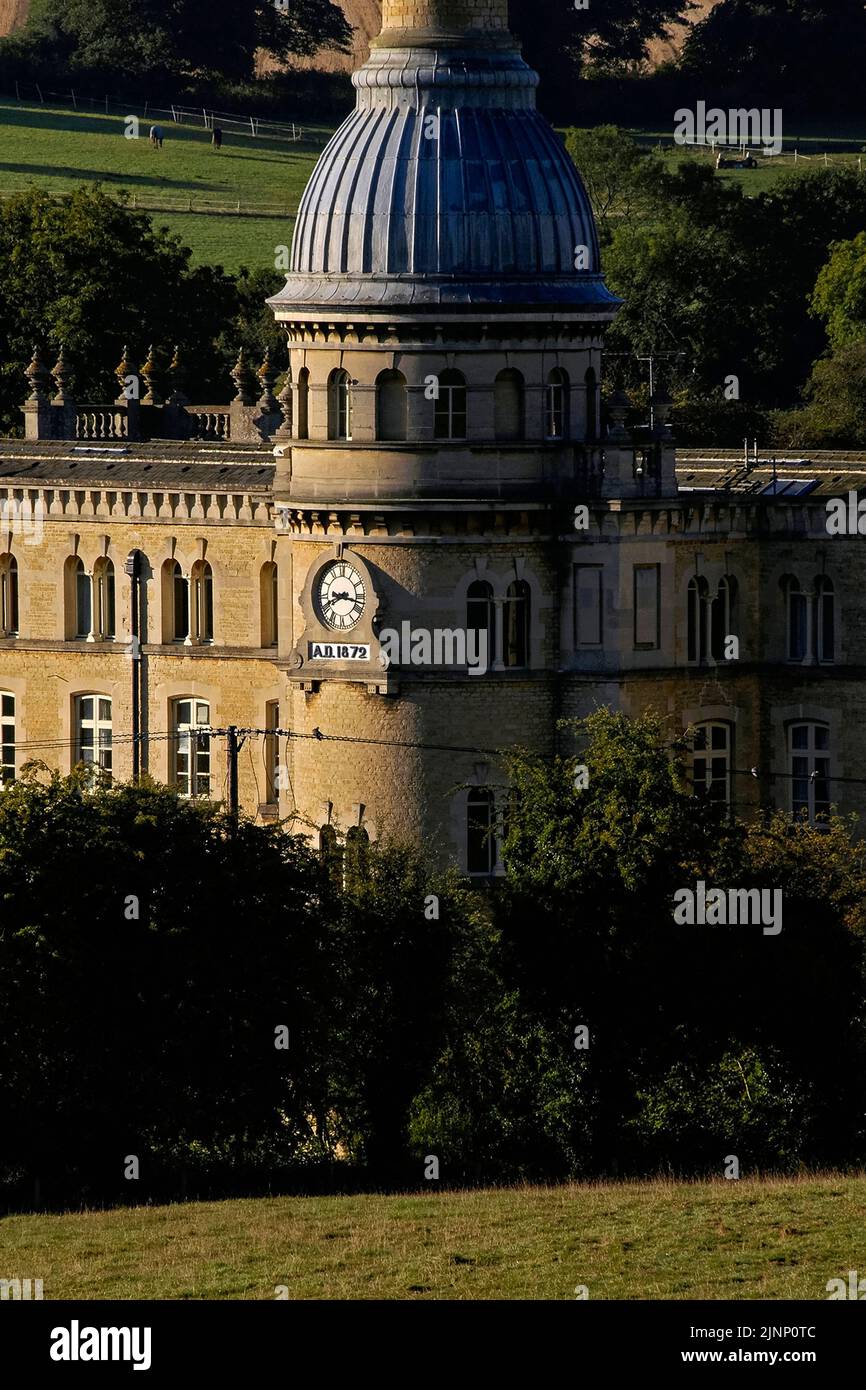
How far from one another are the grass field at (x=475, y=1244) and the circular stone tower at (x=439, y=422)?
54.5 feet

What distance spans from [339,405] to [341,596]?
3697 millimetres

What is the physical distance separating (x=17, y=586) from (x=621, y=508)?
61.8 feet

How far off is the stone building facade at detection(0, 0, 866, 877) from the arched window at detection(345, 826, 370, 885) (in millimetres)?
1494

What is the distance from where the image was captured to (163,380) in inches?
6250

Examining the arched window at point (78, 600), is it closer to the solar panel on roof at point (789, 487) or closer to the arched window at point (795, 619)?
the solar panel on roof at point (789, 487)

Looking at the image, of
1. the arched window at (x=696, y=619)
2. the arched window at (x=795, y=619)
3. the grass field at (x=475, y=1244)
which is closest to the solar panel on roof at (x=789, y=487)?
the arched window at (x=795, y=619)

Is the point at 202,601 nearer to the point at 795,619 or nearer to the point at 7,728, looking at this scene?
the point at 7,728

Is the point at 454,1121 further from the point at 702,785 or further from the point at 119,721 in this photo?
the point at 119,721

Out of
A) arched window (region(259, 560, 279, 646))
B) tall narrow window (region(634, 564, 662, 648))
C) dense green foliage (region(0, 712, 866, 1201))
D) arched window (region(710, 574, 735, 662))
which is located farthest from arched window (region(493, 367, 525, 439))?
arched window (region(259, 560, 279, 646))

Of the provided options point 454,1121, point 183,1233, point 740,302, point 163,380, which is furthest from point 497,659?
point 740,302

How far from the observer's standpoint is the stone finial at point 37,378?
470 ft

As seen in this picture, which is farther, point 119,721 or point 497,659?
point 119,721

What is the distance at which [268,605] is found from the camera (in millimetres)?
115688

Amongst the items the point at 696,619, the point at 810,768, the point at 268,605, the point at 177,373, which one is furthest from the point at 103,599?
the point at 177,373
